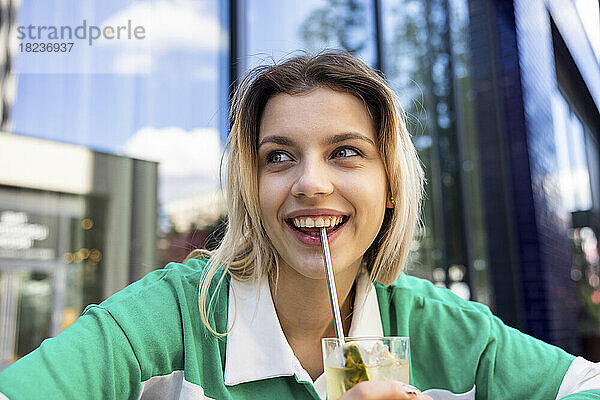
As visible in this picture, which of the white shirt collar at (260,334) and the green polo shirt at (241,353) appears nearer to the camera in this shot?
the green polo shirt at (241,353)

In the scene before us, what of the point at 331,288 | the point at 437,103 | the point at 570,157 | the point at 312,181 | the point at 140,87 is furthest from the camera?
the point at 570,157

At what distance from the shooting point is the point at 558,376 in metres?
1.26

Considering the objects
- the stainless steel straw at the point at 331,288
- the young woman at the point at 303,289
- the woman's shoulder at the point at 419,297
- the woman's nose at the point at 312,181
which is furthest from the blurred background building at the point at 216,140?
the woman's shoulder at the point at 419,297

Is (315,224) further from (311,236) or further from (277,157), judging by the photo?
(277,157)

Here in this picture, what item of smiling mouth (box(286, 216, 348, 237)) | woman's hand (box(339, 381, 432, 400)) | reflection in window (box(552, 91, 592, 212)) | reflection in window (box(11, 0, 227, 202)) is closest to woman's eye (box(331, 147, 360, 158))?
smiling mouth (box(286, 216, 348, 237))

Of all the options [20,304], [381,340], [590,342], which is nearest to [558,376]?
[381,340]

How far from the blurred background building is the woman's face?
26cm

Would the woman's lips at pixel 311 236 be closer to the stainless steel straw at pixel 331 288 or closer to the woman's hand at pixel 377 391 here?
the stainless steel straw at pixel 331 288

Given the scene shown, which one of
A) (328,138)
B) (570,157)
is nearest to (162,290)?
(328,138)

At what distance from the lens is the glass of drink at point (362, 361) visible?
0.85 metres

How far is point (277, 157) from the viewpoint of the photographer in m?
1.20

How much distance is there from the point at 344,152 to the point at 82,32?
1615 millimetres

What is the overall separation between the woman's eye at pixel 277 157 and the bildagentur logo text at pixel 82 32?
1464 millimetres

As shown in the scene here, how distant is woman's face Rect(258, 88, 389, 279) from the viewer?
1.14m
